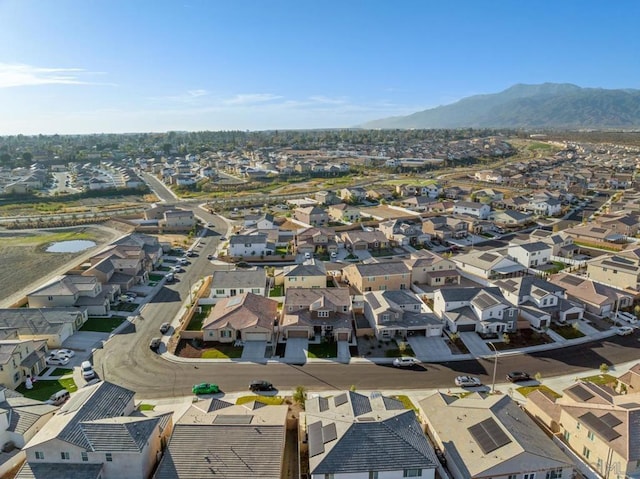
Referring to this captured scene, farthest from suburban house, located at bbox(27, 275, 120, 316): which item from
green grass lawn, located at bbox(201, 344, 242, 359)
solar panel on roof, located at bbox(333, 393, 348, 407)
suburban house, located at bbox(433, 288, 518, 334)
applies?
suburban house, located at bbox(433, 288, 518, 334)

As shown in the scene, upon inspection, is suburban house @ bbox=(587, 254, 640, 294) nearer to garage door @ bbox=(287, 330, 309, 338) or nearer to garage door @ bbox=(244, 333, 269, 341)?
garage door @ bbox=(287, 330, 309, 338)

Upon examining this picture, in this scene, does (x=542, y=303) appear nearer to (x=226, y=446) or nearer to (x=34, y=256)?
(x=226, y=446)

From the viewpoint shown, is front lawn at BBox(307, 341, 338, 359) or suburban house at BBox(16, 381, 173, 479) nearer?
suburban house at BBox(16, 381, 173, 479)

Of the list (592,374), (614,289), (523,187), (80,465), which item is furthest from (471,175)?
(80,465)

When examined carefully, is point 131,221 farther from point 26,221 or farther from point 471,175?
point 471,175

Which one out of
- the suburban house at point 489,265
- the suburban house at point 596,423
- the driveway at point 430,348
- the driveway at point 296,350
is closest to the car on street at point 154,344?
the driveway at point 296,350

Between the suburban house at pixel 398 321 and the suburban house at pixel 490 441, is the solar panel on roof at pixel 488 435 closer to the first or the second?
the suburban house at pixel 490 441
